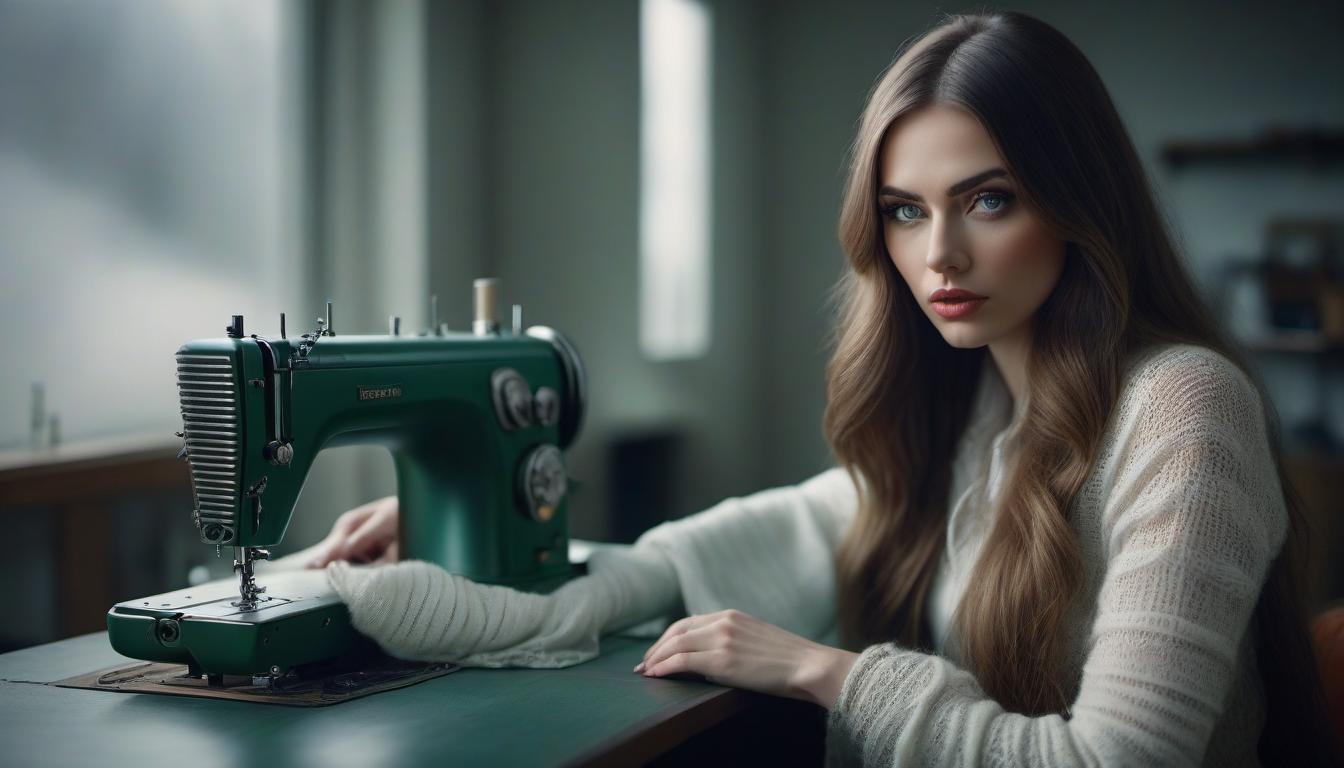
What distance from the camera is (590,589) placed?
1.30m

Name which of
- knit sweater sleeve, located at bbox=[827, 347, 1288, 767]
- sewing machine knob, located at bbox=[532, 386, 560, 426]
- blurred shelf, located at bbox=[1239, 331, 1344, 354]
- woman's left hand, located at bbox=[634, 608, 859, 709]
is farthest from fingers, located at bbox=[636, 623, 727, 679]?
blurred shelf, located at bbox=[1239, 331, 1344, 354]

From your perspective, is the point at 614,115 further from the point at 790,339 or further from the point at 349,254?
the point at 790,339

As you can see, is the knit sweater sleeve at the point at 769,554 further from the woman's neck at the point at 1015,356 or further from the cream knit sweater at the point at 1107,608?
the woman's neck at the point at 1015,356

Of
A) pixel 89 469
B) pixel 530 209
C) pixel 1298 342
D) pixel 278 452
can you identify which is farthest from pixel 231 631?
pixel 1298 342

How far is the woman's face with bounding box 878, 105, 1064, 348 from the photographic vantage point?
1.22 m

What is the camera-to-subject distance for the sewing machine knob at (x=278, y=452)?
1.06 metres

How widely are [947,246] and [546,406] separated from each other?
1.64 feet

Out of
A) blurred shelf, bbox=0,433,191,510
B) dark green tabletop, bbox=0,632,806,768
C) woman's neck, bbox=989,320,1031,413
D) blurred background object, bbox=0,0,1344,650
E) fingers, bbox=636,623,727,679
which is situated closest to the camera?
dark green tabletop, bbox=0,632,806,768

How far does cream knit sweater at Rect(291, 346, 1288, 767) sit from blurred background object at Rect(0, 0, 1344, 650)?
1.01ft

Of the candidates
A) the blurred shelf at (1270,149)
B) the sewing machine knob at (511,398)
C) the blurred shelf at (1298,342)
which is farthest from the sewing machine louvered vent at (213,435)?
the blurred shelf at (1270,149)

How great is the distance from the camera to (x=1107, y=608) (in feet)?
3.45

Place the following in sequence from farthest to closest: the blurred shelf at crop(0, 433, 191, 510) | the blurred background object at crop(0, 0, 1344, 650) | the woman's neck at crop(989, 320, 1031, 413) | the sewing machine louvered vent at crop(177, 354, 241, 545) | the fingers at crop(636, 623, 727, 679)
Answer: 1. the blurred background object at crop(0, 0, 1344, 650)
2. the blurred shelf at crop(0, 433, 191, 510)
3. the woman's neck at crop(989, 320, 1031, 413)
4. the fingers at crop(636, 623, 727, 679)
5. the sewing machine louvered vent at crop(177, 354, 241, 545)

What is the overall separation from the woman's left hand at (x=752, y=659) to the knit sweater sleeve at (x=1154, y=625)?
0.03 metres

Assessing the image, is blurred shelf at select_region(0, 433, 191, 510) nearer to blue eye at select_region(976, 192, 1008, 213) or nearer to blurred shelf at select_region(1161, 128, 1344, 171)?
blue eye at select_region(976, 192, 1008, 213)
